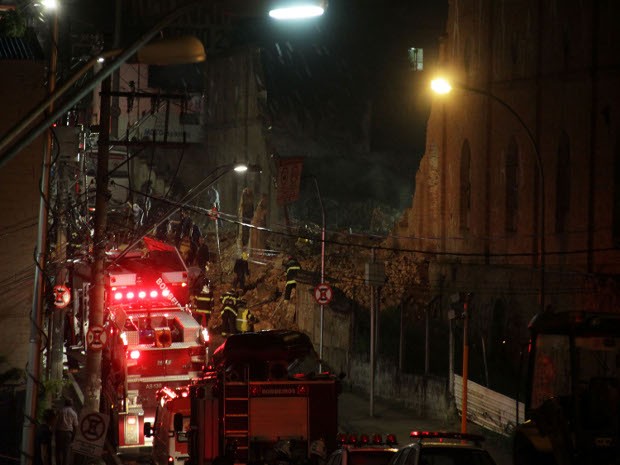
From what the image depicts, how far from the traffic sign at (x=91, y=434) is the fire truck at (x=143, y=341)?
6688 mm

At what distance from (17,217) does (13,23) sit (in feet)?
21.9

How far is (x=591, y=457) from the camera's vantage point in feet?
41.1

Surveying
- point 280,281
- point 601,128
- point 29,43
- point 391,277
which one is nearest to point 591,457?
point 601,128

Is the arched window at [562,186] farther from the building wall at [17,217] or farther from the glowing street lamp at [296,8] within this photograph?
the glowing street lamp at [296,8]

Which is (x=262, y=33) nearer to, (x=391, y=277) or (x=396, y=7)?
(x=396, y=7)

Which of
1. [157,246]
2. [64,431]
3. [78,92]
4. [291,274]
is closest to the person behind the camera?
[78,92]

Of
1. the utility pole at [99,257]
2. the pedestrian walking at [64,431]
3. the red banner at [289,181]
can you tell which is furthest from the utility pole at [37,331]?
the red banner at [289,181]

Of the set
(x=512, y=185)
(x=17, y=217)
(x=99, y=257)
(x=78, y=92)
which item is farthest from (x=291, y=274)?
(x=78, y=92)

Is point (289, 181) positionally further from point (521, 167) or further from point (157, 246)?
point (157, 246)

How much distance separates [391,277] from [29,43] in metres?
16.2

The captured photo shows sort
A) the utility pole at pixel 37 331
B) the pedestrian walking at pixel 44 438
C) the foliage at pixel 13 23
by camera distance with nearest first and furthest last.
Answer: the utility pole at pixel 37 331
the pedestrian walking at pixel 44 438
the foliage at pixel 13 23

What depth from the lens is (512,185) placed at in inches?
1468

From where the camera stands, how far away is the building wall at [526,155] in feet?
102

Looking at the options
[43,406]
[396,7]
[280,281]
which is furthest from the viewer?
[396,7]
